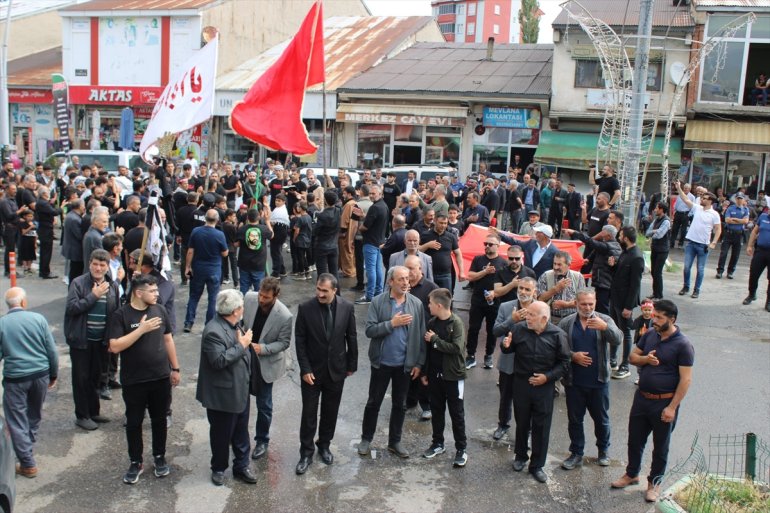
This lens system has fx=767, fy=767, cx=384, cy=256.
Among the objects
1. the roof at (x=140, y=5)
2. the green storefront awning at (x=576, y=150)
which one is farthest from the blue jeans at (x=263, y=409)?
the roof at (x=140, y=5)

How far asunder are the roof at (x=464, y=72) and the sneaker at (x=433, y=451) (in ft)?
67.6

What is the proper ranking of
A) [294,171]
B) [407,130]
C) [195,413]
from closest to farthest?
[195,413] < [294,171] < [407,130]

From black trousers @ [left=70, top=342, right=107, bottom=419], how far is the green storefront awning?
65.0ft

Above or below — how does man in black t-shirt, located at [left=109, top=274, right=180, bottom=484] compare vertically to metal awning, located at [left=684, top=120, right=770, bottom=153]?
below

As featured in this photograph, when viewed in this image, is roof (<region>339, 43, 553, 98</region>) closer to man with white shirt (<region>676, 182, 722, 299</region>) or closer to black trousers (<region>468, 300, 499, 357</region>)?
man with white shirt (<region>676, 182, 722, 299</region>)

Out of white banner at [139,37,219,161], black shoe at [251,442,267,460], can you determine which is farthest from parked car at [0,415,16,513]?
white banner at [139,37,219,161]

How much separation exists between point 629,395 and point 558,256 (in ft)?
6.73

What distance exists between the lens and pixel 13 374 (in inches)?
257

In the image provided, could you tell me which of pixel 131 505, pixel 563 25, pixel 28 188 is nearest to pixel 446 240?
pixel 131 505

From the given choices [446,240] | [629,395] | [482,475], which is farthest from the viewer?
[446,240]

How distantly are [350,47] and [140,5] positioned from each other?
9201 millimetres

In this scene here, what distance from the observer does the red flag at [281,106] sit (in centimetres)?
1100

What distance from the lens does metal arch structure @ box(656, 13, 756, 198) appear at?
17344 millimetres

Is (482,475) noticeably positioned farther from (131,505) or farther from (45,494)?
(45,494)
